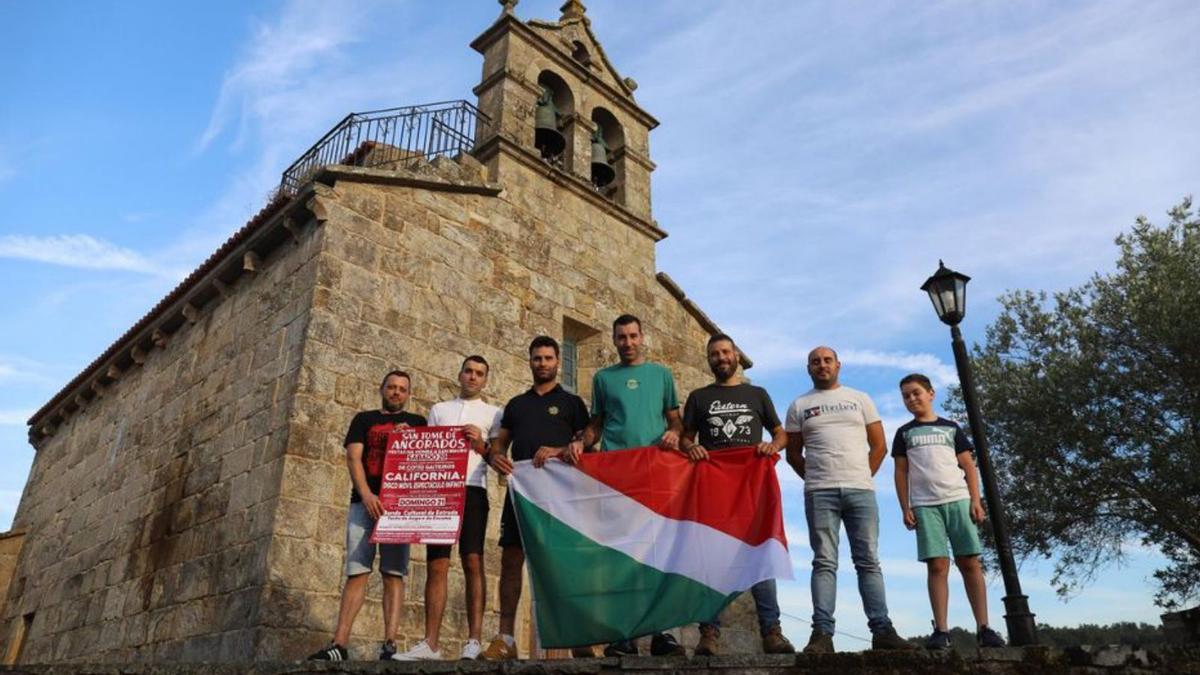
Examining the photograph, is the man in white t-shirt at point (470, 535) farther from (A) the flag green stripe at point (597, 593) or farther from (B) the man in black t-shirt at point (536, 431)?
(A) the flag green stripe at point (597, 593)

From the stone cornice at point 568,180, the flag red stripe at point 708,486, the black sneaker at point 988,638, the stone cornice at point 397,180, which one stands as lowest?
the black sneaker at point 988,638

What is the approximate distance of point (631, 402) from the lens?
5059 millimetres

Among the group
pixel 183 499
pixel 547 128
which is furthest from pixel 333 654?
pixel 547 128

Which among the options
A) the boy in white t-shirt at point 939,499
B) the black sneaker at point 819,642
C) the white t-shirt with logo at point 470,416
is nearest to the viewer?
the black sneaker at point 819,642

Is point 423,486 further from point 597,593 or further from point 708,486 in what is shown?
point 708,486

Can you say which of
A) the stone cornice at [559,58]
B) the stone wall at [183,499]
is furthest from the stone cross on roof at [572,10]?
the stone wall at [183,499]

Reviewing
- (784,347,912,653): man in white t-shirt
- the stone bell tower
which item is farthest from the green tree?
(784,347,912,653): man in white t-shirt

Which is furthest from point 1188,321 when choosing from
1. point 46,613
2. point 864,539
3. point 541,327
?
point 46,613

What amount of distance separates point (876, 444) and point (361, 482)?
10.5 ft

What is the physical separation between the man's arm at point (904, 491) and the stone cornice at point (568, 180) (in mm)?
6693

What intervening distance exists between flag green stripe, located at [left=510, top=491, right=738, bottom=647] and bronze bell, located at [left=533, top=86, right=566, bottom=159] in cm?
743

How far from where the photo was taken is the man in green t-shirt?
5031mm

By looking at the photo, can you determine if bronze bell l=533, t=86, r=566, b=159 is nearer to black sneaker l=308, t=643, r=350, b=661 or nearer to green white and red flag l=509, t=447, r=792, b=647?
green white and red flag l=509, t=447, r=792, b=647

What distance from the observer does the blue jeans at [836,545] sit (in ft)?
14.3
